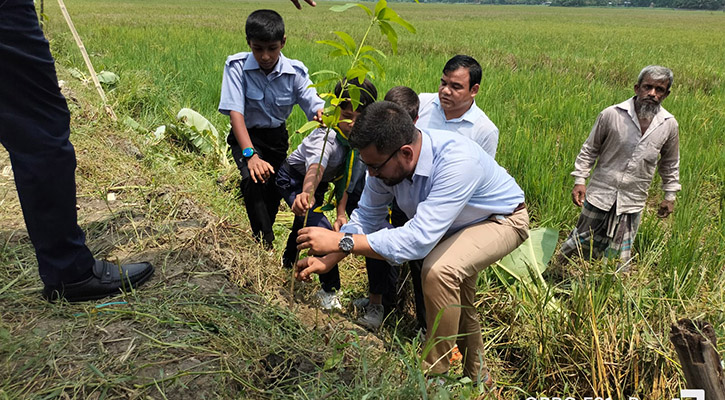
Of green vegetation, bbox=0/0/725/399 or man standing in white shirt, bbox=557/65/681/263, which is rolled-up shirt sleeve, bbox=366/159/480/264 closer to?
green vegetation, bbox=0/0/725/399

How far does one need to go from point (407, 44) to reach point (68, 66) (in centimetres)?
930

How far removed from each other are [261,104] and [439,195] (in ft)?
5.01

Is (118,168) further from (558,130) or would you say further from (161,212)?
(558,130)

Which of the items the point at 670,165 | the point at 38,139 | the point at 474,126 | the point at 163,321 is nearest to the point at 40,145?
the point at 38,139

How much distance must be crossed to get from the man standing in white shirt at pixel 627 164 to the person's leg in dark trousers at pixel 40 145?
2631mm

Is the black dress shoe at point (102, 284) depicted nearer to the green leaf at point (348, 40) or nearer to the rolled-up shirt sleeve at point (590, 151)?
the green leaf at point (348, 40)

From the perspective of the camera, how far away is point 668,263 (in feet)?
9.42

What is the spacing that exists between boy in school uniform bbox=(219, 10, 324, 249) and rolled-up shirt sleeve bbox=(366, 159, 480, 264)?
42.5 inches

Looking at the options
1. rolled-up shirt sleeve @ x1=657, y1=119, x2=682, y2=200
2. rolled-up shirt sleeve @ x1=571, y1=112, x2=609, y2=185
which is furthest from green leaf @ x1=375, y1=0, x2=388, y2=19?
rolled-up shirt sleeve @ x1=657, y1=119, x2=682, y2=200

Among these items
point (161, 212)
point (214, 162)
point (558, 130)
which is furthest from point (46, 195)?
point (558, 130)

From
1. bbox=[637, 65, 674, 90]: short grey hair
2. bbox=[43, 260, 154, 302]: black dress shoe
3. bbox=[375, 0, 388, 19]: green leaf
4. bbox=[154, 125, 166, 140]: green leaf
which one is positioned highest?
bbox=[375, 0, 388, 19]: green leaf

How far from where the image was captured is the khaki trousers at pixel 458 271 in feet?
6.40

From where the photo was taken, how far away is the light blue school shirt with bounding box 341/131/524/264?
1.91 meters

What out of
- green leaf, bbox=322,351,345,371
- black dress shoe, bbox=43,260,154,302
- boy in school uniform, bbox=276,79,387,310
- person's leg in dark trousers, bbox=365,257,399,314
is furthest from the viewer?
person's leg in dark trousers, bbox=365,257,399,314
